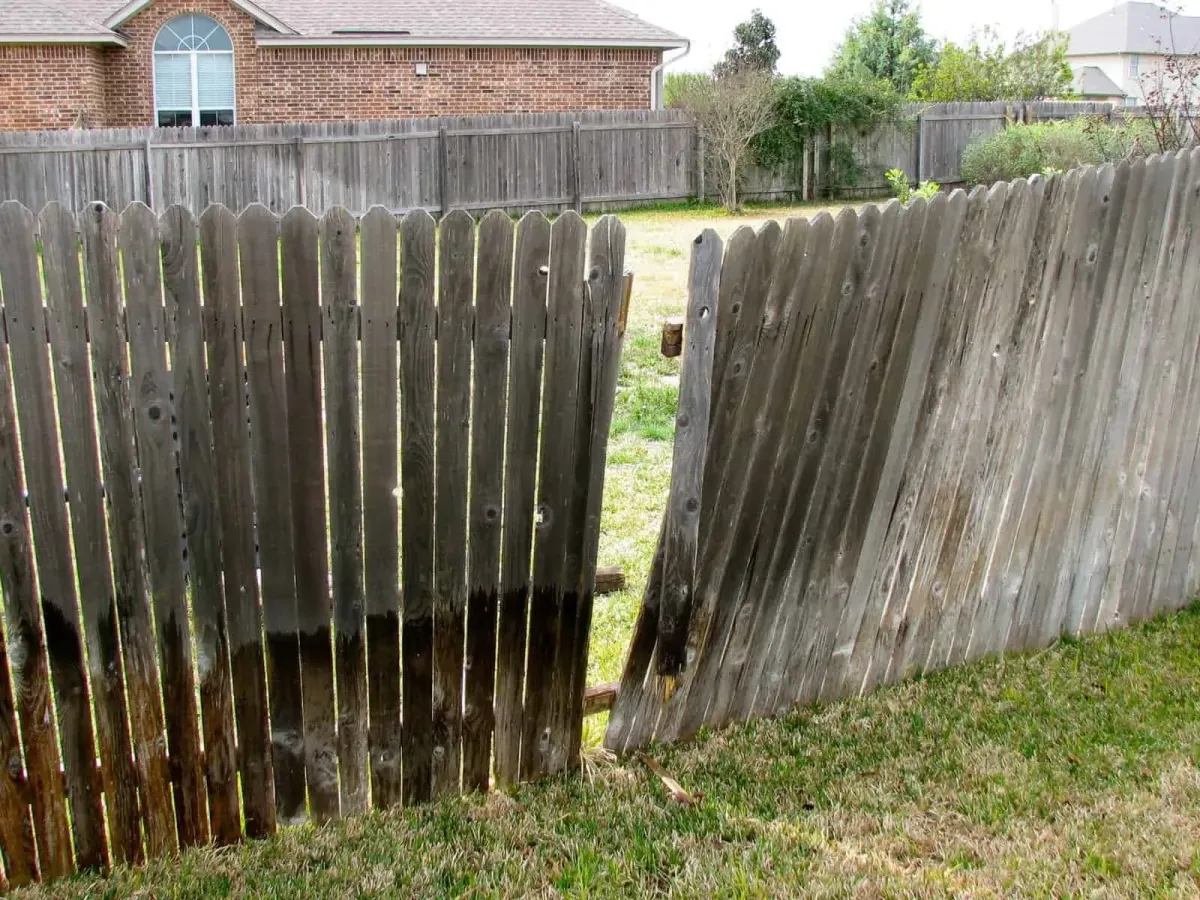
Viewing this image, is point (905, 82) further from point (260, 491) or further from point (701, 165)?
point (260, 491)

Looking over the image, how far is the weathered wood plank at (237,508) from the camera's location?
9.96 ft

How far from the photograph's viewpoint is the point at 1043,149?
22609 mm

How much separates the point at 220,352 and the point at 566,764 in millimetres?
1645

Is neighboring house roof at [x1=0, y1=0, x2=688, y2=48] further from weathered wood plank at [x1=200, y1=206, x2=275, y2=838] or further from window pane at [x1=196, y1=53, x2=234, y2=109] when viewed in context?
weathered wood plank at [x1=200, y1=206, x2=275, y2=838]

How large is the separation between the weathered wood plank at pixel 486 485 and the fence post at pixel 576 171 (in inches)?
778

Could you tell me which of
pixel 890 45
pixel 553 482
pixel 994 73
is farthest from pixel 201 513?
A: pixel 890 45

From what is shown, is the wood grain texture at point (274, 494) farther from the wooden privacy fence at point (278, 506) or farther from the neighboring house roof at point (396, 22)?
the neighboring house roof at point (396, 22)

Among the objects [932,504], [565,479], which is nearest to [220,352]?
[565,479]

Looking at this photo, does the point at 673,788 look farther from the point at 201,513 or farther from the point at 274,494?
the point at 201,513

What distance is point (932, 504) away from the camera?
4383 mm

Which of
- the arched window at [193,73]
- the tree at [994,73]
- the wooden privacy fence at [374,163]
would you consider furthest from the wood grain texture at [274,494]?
the tree at [994,73]

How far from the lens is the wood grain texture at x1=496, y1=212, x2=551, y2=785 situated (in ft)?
11.1

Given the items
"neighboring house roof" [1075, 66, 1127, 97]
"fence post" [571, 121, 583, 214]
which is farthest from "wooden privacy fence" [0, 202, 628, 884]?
"neighboring house roof" [1075, 66, 1127, 97]

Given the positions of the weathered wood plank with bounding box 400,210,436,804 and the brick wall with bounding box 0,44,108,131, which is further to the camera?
the brick wall with bounding box 0,44,108,131
